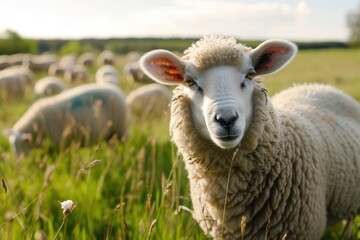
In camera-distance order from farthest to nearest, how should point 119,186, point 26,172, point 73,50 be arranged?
point 73,50 < point 26,172 < point 119,186

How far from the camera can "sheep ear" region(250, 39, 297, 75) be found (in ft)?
7.84

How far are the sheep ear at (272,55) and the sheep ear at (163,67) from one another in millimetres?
416

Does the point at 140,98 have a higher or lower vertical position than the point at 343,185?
lower

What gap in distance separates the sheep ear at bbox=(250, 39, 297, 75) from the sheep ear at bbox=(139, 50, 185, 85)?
42cm

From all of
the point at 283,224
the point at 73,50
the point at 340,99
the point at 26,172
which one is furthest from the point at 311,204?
the point at 73,50

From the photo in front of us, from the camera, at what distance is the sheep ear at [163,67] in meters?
2.43

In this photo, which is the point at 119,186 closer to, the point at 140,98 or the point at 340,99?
the point at 340,99

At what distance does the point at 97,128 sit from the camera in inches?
236

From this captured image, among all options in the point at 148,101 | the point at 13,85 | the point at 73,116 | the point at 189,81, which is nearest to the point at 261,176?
the point at 189,81

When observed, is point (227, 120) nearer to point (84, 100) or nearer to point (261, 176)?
point (261, 176)

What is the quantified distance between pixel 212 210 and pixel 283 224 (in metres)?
0.40

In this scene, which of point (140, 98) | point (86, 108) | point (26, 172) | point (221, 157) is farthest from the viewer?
point (140, 98)

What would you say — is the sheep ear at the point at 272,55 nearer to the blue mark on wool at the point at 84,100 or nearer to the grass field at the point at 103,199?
the grass field at the point at 103,199

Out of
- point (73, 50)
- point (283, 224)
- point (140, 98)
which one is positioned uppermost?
point (283, 224)
